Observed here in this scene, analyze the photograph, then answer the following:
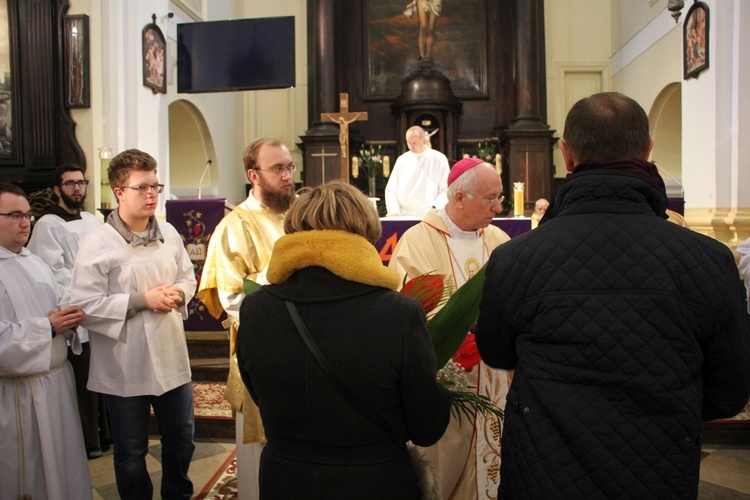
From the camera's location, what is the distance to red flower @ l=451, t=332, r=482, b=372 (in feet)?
7.31

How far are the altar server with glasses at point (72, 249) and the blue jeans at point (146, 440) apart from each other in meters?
1.24

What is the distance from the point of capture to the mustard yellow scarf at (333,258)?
163 cm

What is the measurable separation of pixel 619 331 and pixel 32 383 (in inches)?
90.9

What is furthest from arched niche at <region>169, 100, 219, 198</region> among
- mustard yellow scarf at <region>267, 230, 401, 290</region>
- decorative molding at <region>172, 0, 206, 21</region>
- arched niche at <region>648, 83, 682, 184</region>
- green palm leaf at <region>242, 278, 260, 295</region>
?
mustard yellow scarf at <region>267, 230, 401, 290</region>

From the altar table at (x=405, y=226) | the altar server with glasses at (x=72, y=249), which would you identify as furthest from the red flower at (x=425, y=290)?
the altar table at (x=405, y=226)

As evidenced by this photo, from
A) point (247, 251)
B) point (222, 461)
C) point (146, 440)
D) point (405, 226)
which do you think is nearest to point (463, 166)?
point (247, 251)

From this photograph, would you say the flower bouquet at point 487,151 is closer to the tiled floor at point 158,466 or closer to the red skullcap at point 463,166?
the tiled floor at point 158,466

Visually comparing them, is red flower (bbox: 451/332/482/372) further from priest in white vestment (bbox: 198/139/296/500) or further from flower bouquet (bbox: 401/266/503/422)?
priest in white vestment (bbox: 198/139/296/500)

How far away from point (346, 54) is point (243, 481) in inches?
413

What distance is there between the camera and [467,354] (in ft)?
7.41

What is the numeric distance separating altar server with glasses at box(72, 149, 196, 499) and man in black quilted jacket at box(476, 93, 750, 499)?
1.76m

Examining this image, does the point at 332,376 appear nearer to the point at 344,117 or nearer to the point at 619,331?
the point at 619,331

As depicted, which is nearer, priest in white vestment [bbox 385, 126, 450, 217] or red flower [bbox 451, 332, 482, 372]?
red flower [bbox 451, 332, 482, 372]

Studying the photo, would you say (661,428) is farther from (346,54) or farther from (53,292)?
(346,54)
